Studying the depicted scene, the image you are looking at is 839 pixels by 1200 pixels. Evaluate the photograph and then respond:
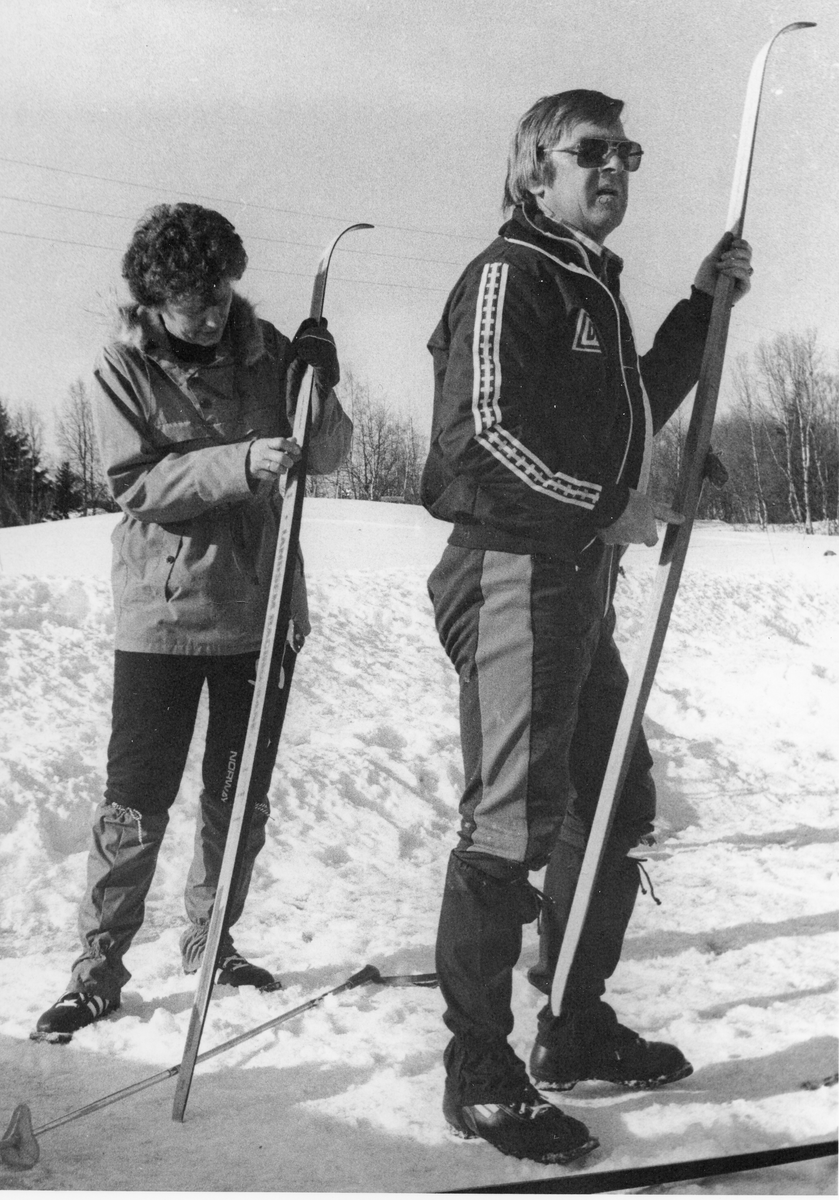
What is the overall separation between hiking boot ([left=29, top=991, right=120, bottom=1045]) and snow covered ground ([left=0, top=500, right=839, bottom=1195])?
23 mm

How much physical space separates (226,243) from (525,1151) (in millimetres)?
1681

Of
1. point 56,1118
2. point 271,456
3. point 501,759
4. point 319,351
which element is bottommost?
point 56,1118

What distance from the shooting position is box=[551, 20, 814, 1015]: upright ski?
1968 millimetres

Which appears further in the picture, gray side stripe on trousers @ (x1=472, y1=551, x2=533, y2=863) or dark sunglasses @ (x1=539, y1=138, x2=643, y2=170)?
dark sunglasses @ (x1=539, y1=138, x2=643, y2=170)

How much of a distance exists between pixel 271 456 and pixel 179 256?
0.43m

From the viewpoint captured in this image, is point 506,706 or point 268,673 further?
point 268,673

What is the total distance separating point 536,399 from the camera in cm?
177

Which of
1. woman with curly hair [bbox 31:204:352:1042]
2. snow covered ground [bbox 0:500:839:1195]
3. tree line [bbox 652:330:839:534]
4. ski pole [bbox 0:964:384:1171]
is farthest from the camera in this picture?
tree line [bbox 652:330:839:534]

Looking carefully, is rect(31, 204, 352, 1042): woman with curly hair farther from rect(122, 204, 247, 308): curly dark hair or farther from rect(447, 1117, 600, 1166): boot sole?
rect(447, 1117, 600, 1166): boot sole

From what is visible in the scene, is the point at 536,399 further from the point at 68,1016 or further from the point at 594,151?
the point at 68,1016

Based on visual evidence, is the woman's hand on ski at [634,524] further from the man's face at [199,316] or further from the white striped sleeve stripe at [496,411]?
the man's face at [199,316]

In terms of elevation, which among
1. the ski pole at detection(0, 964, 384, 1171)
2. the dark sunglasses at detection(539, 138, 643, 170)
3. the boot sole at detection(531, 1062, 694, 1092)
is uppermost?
the dark sunglasses at detection(539, 138, 643, 170)

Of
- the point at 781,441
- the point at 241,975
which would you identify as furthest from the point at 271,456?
the point at 781,441

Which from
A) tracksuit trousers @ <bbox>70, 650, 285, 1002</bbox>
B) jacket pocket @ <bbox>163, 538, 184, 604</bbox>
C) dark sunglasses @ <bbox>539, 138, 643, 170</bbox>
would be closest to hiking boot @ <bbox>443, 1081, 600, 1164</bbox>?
tracksuit trousers @ <bbox>70, 650, 285, 1002</bbox>
